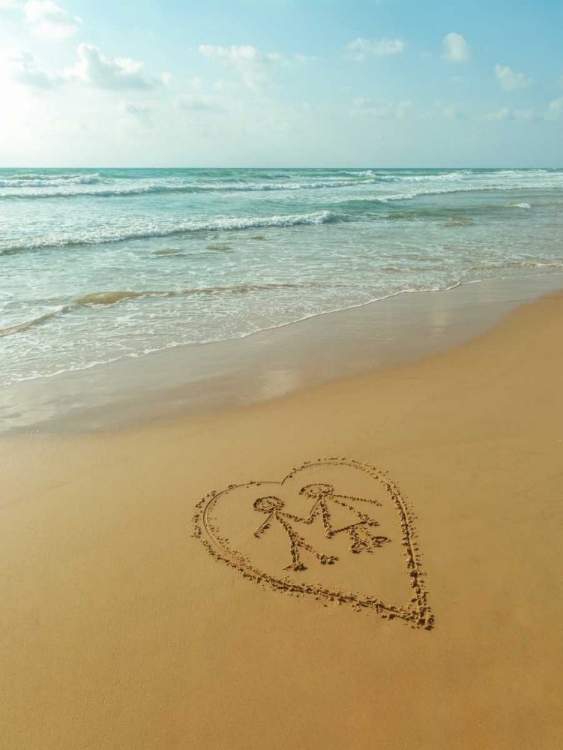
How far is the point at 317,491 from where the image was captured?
12.1ft

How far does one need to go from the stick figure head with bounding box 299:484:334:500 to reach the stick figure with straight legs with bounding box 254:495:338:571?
0.65 ft

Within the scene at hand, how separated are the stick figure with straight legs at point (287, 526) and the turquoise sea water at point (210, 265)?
351cm

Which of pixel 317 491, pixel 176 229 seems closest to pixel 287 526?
pixel 317 491

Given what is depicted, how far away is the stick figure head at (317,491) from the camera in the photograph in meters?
3.63

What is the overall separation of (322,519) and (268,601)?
77cm

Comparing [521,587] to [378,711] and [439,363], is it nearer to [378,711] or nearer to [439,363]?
[378,711]

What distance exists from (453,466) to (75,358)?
4637 millimetres

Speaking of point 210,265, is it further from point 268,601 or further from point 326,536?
point 268,601

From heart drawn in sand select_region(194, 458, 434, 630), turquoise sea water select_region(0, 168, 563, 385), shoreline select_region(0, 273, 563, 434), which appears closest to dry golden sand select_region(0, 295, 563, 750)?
heart drawn in sand select_region(194, 458, 434, 630)

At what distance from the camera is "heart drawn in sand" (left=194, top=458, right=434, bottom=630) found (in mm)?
2848

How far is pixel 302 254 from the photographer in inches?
517

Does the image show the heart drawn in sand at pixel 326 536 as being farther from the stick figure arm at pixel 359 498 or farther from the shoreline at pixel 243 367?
the shoreline at pixel 243 367

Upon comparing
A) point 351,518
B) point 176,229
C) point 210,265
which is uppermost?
point 176,229

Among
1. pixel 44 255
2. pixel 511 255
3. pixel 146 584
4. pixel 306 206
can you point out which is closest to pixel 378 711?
pixel 146 584
